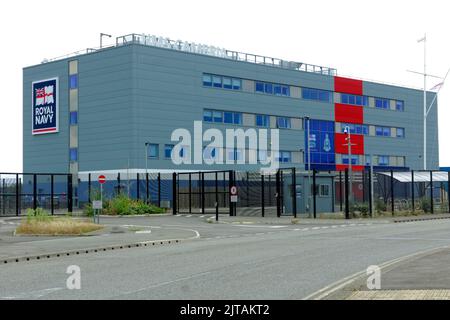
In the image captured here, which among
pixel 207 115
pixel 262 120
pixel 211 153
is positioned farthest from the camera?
pixel 262 120

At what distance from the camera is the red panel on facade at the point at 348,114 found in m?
88.7

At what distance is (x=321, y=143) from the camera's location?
86625 millimetres

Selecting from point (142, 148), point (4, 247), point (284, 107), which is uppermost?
point (284, 107)

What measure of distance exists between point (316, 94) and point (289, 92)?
478cm

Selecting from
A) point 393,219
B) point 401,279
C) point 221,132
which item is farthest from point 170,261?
point 221,132

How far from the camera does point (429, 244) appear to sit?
69.2 feet

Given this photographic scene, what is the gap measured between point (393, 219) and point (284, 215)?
9212 millimetres

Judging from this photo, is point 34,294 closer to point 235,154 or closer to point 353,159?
point 235,154

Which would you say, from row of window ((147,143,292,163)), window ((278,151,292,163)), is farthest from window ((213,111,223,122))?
window ((278,151,292,163))

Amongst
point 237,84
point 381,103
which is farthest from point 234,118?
point 381,103

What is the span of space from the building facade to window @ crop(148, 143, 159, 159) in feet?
0.47

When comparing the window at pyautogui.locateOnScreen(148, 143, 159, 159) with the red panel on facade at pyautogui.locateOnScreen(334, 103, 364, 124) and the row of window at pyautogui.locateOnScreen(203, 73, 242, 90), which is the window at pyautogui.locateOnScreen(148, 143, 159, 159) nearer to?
the row of window at pyautogui.locateOnScreen(203, 73, 242, 90)

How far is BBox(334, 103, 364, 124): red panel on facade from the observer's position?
88713 millimetres
